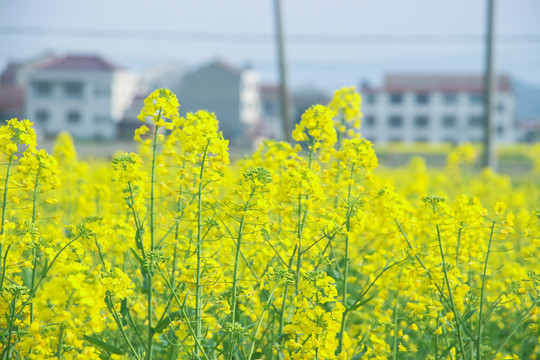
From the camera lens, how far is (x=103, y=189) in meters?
4.14

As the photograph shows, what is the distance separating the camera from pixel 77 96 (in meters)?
45.7

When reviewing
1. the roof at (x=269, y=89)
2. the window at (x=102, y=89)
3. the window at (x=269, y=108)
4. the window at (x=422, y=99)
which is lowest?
the window at (x=269, y=108)

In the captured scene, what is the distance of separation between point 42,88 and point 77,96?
2.50 m

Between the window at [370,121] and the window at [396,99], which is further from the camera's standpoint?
the window at [370,121]

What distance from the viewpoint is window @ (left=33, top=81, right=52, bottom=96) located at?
4521cm

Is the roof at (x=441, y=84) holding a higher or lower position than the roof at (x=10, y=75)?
lower

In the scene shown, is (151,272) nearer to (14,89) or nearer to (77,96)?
(77,96)

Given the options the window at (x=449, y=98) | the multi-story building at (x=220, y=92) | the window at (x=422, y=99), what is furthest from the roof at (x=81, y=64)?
the window at (x=449, y=98)

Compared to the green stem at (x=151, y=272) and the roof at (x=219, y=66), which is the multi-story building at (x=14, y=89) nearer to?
the roof at (x=219, y=66)

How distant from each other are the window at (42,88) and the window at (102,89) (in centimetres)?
344

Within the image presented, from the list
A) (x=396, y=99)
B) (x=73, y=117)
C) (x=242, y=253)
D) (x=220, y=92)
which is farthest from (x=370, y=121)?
(x=242, y=253)

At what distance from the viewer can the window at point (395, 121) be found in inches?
2106

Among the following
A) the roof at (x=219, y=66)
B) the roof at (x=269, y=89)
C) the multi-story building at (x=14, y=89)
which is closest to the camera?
the multi-story building at (x=14, y=89)

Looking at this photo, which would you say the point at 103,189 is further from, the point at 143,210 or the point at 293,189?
the point at 293,189
